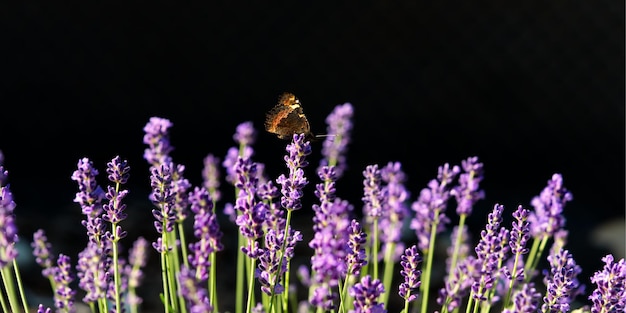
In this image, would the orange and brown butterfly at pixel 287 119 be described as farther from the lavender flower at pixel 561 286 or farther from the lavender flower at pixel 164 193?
the lavender flower at pixel 561 286

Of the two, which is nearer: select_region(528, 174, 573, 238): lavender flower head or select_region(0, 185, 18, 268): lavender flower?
select_region(0, 185, 18, 268): lavender flower

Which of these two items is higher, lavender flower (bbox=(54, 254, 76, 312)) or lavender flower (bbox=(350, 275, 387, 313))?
lavender flower (bbox=(54, 254, 76, 312))

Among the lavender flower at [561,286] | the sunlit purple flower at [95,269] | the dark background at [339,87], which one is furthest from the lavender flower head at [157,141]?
the dark background at [339,87]

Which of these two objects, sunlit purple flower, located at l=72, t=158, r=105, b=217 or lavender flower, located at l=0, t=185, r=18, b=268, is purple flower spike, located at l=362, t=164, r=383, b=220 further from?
lavender flower, located at l=0, t=185, r=18, b=268

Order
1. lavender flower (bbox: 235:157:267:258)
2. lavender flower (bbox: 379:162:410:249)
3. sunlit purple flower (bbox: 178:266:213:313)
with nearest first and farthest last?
sunlit purple flower (bbox: 178:266:213:313)
lavender flower (bbox: 235:157:267:258)
lavender flower (bbox: 379:162:410:249)

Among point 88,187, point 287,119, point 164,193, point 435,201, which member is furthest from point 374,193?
point 88,187

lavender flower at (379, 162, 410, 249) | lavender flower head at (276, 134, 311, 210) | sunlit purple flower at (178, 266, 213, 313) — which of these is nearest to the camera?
sunlit purple flower at (178, 266, 213, 313)

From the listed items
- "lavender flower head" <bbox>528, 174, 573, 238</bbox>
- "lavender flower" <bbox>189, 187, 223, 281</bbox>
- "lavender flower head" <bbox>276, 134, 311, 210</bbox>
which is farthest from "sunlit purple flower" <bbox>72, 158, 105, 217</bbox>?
"lavender flower head" <bbox>528, 174, 573, 238</bbox>

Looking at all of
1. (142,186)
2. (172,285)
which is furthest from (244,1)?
(172,285)
